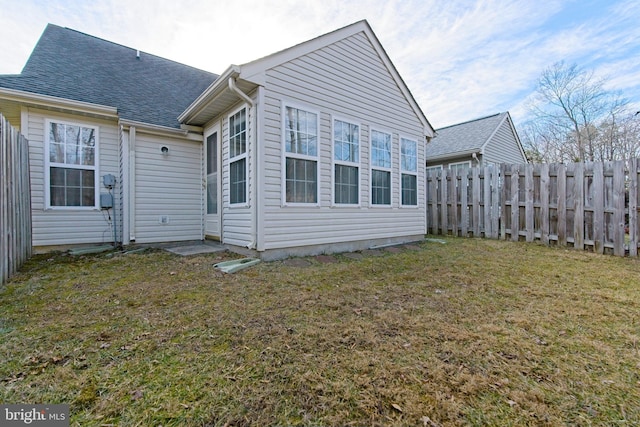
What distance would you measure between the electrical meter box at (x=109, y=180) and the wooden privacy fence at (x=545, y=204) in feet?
28.6

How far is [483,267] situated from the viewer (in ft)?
14.7

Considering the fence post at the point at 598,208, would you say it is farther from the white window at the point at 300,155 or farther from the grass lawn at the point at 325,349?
the white window at the point at 300,155

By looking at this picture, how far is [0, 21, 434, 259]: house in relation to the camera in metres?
5.00

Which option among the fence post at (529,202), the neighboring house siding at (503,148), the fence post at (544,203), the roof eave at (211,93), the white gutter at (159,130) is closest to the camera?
the roof eave at (211,93)

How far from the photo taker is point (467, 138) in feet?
40.7

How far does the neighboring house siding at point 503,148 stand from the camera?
463 inches

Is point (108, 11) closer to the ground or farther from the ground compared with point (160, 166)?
farther from the ground

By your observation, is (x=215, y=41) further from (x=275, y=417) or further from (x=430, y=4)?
(x=275, y=417)

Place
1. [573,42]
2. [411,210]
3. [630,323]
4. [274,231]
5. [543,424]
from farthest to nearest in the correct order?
[573,42] < [411,210] < [274,231] < [630,323] < [543,424]

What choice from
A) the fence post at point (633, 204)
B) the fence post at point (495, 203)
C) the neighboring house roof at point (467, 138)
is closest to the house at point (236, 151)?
the fence post at point (495, 203)

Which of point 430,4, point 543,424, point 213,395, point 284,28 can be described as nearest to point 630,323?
point 543,424

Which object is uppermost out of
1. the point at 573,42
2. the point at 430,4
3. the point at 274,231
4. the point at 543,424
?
the point at 573,42

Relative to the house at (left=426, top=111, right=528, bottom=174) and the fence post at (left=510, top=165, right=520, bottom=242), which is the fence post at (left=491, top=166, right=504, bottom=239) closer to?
the fence post at (left=510, top=165, right=520, bottom=242)

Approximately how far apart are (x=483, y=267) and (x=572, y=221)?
3.48m
